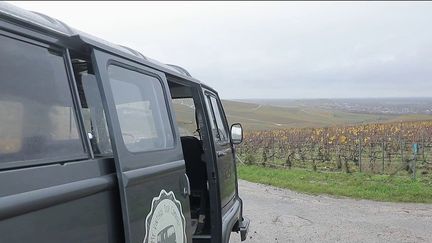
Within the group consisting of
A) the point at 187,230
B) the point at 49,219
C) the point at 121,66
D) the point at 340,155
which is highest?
the point at 121,66

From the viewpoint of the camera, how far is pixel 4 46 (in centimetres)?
191

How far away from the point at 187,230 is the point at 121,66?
1290mm

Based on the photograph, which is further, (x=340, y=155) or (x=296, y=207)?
(x=340, y=155)

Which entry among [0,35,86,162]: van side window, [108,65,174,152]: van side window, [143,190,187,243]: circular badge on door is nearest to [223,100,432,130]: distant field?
[108,65,174,152]: van side window

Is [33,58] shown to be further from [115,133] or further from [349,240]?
[349,240]

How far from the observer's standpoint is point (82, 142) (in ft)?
7.47

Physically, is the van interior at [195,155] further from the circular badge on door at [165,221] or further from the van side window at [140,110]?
the circular badge on door at [165,221]

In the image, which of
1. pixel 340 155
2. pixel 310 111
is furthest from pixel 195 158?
pixel 310 111

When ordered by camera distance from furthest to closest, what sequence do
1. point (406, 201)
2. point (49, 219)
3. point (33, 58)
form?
point (406, 201), point (33, 58), point (49, 219)

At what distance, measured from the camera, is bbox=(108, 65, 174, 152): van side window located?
2727mm

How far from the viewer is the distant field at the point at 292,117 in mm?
26984

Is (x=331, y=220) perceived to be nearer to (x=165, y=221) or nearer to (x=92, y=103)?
(x=165, y=221)

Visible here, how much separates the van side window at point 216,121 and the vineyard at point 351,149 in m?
11.8

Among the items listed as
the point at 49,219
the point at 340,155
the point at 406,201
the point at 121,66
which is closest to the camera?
the point at 49,219
